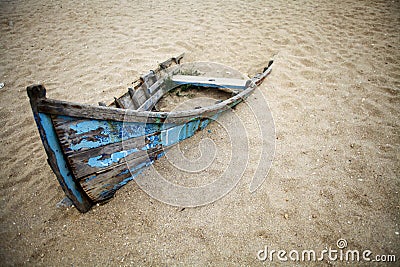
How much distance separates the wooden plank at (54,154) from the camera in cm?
151

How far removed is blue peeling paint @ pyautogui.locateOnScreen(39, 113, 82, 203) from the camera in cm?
159

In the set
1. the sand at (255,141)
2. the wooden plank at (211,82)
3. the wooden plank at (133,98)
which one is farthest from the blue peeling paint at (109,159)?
the wooden plank at (211,82)

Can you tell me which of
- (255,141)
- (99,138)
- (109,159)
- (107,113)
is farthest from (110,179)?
(255,141)

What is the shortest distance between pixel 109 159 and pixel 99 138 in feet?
0.84

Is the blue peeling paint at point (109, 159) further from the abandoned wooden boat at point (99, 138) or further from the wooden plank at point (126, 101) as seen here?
the wooden plank at point (126, 101)

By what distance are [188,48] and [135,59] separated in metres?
1.37

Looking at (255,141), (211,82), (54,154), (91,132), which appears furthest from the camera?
(211,82)

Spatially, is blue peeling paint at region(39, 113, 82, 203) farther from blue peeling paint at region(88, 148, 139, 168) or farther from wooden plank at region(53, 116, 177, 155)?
blue peeling paint at region(88, 148, 139, 168)

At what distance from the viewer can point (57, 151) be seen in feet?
5.64

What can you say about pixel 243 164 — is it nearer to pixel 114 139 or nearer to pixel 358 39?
pixel 114 139

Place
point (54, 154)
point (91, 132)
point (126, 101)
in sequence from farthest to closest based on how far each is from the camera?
1. point (126, 101)
2. point (91, 132)
3. point (54, 154)

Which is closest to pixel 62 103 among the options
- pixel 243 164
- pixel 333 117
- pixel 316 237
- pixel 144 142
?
pixel 144 142

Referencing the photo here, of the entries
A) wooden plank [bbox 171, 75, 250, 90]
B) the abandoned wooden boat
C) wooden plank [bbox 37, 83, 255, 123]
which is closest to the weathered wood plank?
the abandoned wooden boat

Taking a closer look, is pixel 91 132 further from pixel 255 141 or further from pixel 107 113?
pixel 255 141
